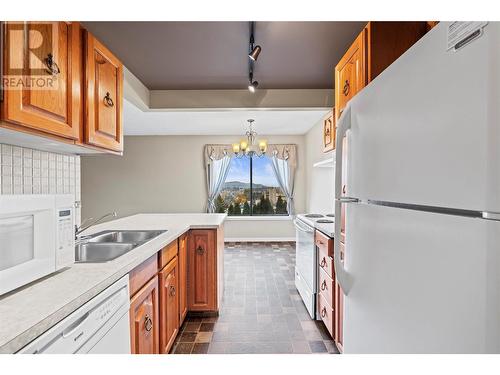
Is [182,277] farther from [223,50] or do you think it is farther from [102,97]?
[223,50]

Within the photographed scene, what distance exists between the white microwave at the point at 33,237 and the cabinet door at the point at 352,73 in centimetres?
172

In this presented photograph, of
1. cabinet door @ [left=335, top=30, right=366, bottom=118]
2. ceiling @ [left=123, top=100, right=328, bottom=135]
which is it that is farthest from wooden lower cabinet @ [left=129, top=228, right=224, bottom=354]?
ceiling @ [left=123, top=100, right=328, bottom=135]

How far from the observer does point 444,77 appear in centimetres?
62

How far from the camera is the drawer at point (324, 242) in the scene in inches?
A: 86.2

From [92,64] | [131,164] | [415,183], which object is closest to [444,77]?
[415,183]

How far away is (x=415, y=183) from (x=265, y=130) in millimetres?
5537

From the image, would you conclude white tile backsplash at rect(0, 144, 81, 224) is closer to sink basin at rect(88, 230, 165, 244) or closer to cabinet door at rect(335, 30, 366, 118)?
sink basin at rect(88, 230, 165, 244)

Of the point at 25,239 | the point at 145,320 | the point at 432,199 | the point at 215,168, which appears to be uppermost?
the point at 215,168

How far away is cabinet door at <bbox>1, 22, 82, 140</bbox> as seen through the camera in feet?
3.53

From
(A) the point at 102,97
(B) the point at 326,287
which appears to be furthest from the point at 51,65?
(B) the point at 326,287

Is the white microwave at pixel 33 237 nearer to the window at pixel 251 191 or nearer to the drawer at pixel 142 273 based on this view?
the drawer at pixel 142 273

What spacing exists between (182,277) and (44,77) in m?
1.76

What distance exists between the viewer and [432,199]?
665 millimetres
